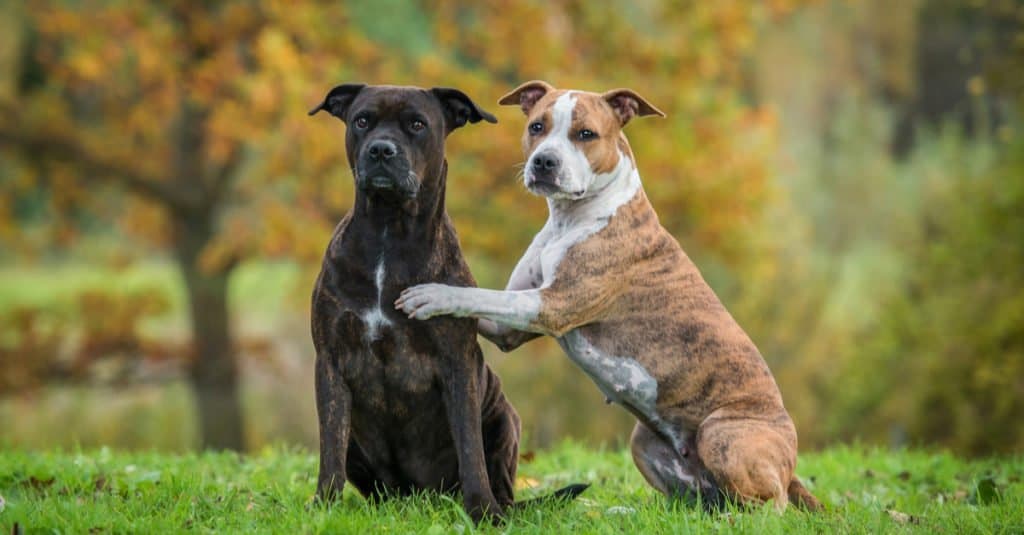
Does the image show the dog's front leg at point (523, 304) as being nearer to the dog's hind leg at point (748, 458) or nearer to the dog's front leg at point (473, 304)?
the dog's front leg at point (473, 304)

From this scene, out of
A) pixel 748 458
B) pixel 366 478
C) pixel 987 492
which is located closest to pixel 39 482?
pixel 366 478

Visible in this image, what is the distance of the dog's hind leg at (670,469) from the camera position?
17.3 feet

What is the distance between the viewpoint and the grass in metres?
4.50

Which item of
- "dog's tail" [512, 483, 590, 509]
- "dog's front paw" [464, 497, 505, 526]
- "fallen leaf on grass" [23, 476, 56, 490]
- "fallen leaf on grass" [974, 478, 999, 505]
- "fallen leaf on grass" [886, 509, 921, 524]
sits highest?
"fallen leaf on grass" [23, 476, 56, 490]

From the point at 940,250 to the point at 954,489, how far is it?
5.73 meters

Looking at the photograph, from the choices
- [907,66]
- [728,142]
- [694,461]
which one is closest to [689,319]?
[694,461]

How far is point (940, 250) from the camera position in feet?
38.0

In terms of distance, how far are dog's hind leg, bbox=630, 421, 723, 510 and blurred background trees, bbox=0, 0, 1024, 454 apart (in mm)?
5419

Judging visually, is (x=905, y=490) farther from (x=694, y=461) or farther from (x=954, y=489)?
(x=694, y=461)

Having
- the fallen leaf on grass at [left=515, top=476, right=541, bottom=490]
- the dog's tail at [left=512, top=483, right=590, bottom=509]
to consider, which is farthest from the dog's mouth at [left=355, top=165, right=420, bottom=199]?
the fallen leaf on grass at [left=515, top=476, right=541, bottom=490]

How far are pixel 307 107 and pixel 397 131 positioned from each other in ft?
18.7

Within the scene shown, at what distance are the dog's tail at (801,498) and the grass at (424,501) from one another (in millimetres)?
161

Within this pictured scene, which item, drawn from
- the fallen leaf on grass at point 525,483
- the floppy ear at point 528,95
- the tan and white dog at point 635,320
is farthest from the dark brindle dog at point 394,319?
the fallen leaf on grass at point 525,483

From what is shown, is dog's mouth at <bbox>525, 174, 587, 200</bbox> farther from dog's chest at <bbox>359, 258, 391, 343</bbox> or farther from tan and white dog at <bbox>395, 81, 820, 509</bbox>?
dog's chest at <bbox>359, 258, 391, 343</bbox>
